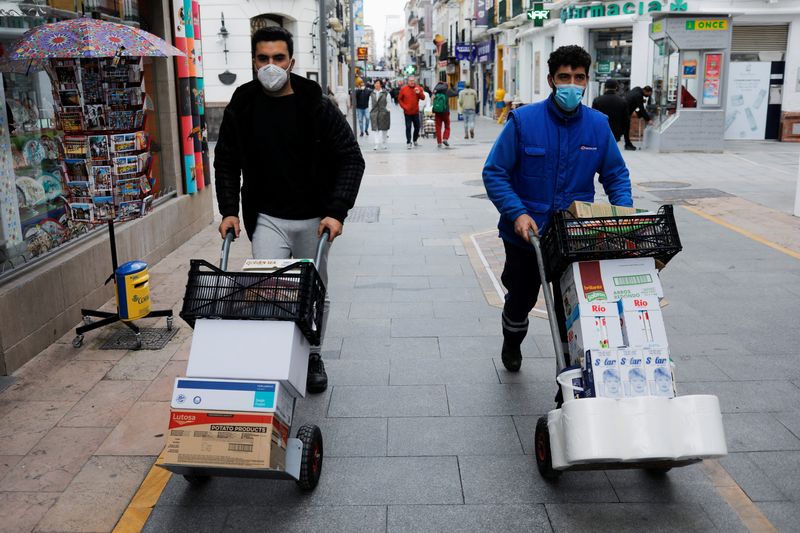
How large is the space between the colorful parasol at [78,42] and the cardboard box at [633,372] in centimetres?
375

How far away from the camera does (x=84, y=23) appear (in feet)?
17.0

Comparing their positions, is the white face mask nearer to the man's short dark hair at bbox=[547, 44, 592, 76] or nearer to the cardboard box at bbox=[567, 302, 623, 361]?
the man's short dark hair at bbox=[547, 44, 592, 76]

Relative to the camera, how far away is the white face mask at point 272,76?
3973 millimetres

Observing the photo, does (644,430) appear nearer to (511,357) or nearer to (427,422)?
(427,422)

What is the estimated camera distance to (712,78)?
1823 cm

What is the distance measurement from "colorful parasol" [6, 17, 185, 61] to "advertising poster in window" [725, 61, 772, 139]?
19.7 m

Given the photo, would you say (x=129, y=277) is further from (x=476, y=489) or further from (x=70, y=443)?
(x=476, y=489)

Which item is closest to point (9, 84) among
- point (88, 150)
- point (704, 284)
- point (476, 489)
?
point (88, 150)

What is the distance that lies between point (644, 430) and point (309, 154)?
221 centimetres

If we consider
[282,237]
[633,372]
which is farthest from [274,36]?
[633,372]

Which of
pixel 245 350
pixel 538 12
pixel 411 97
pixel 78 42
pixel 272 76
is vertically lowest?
pixel 245 350

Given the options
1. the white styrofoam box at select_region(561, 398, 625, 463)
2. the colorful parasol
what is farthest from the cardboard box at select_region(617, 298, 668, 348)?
the colorful parasol

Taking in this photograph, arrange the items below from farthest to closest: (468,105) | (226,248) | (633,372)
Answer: (468,105)
(226,248)
(633,372)

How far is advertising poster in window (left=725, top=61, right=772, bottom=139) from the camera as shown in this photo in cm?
2155
